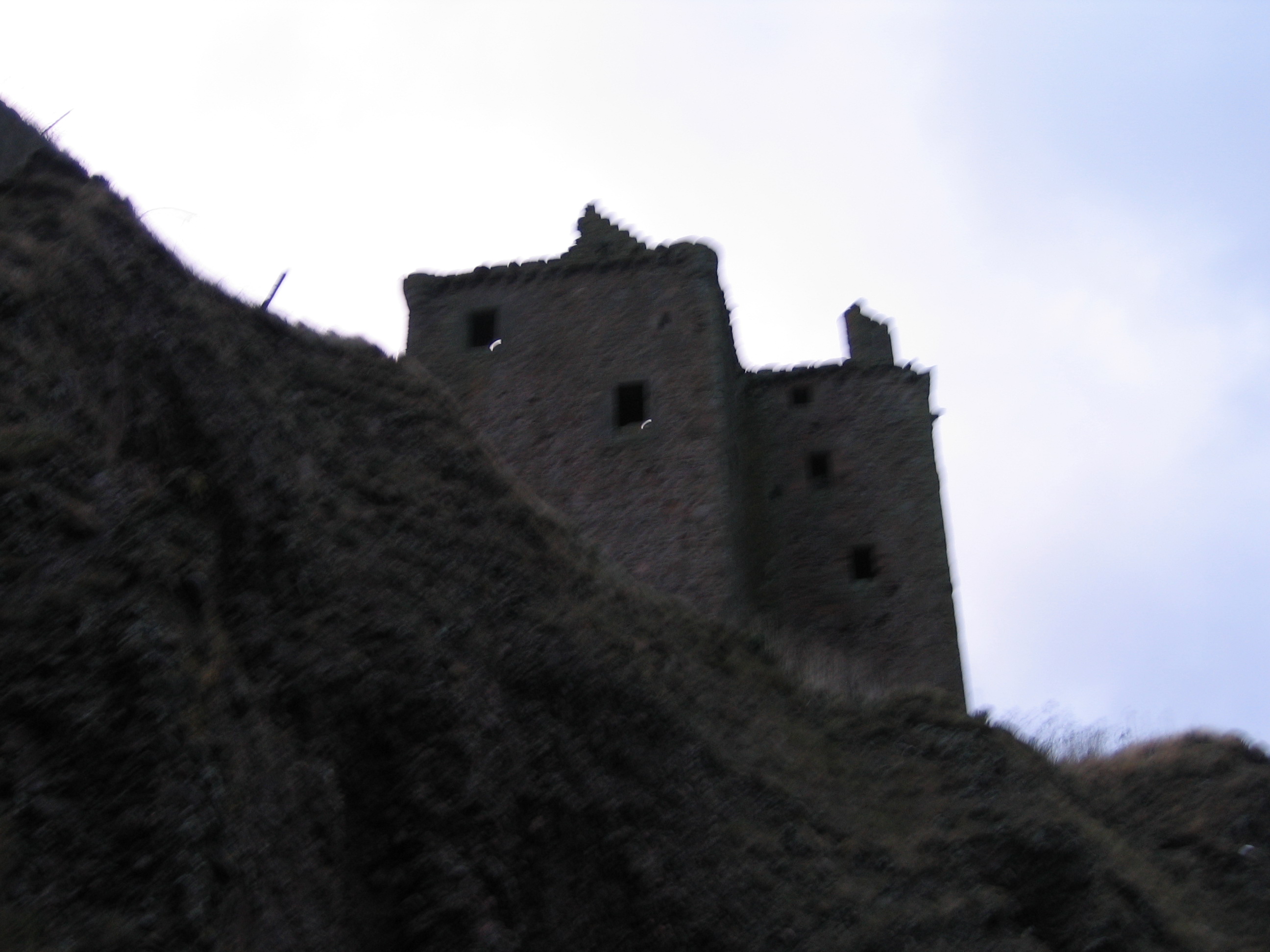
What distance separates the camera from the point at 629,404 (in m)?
17.0

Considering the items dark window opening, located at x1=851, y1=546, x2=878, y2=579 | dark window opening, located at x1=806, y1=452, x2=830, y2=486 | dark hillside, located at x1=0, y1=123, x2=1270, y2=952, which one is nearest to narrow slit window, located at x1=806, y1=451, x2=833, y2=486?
dark window opening, located at x1=806, y1=452, x2=830, y2=486

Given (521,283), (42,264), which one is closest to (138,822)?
(42,264)

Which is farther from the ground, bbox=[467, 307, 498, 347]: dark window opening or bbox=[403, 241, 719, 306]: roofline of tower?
bbox=[403, 241, 719, 306]: roofline of tower

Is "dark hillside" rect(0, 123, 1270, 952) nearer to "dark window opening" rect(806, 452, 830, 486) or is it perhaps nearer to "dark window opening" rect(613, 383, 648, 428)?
"dark window opening" rect(613, 383, 648, 428)

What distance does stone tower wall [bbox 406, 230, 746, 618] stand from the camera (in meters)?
15.6

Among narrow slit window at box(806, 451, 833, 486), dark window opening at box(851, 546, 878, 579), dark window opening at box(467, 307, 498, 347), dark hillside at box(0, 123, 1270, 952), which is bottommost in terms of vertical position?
dark hillside at box(0, 123, 1270, 952)

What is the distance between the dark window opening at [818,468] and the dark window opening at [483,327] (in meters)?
4.96

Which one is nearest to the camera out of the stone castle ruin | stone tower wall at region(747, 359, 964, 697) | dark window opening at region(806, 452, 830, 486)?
the stone castle ruin

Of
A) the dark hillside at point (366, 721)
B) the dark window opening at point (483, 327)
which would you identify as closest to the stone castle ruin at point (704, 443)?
the dark window opening at point (483, 327)

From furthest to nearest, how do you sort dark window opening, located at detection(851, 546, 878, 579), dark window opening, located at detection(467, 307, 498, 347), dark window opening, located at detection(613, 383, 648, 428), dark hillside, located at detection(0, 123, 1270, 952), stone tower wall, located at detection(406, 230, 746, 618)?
dark window opening, located at detection(467, 307, 498, 347) → dark window opening, located at detection(851, 546, 878, 579) → dark window opening, located at detection(613, 383, 648, 428) → stone tower wall, located at detection(406, 230, 746, 618) → dark hillside, located at detection(0, 123, 1270, 952)

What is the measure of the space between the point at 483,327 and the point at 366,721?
11512mm

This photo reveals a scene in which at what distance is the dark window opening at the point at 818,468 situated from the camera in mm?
18156

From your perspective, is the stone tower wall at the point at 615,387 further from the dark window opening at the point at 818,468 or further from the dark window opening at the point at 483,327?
the dark window opening at the point at 818,468

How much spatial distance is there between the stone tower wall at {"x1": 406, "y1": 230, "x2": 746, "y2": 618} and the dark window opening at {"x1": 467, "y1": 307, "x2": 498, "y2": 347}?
0.05 meters
